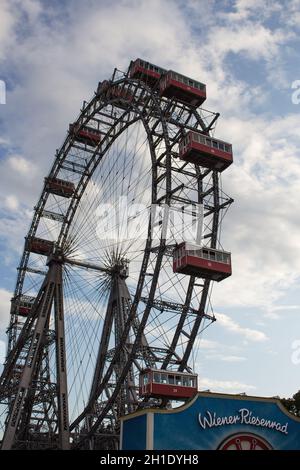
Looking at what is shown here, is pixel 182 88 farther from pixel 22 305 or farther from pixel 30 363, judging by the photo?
pixel 22 305

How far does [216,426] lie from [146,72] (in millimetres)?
32717

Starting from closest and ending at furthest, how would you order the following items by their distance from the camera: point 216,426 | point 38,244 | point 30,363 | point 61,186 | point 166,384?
point 216,426 < point 166,384 < point 30,363 < point 61,186 < point 38,244

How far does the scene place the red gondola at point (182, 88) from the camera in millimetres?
44594

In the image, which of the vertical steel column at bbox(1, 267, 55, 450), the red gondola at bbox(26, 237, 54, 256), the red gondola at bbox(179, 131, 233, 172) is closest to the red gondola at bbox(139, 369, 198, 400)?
the vertical steel column at bbox(1, 267, 55, 450)

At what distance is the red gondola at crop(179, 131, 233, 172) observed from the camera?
40.5 meters

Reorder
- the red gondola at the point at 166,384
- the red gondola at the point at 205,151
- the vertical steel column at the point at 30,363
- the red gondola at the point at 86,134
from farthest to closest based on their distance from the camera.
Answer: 1. the red gondola at the point at 86,134
2. the vertical steel column at the point at 30,363
3. the red gondola at the point at 205,151
4. the red gondola at the point at 166,384

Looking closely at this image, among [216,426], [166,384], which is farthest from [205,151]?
[216,426]

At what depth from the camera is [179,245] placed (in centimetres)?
3800

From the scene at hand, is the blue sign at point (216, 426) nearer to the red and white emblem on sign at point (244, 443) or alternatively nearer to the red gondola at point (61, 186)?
the red and white emblem on sign at point (244, 443)

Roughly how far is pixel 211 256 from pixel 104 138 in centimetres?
2142

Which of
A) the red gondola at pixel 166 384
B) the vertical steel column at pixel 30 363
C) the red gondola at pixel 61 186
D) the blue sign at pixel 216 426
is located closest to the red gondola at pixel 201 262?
the red gondola at pixel 166 384

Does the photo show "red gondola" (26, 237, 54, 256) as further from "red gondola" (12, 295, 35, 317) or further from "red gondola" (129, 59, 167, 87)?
"red gondola" (129, 59, 167, 87)

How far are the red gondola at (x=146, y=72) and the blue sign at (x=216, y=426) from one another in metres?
31.1

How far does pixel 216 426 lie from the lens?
24984 millimetres
